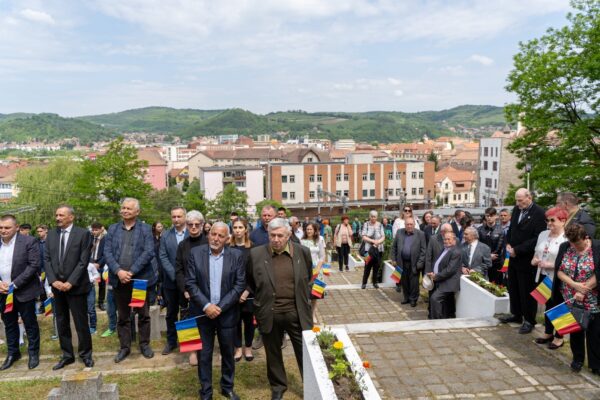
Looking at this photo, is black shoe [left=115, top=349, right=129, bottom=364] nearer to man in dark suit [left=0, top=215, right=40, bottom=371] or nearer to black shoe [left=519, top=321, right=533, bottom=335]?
man in dark suit [left=0, top=215, right=40, bottom=371]

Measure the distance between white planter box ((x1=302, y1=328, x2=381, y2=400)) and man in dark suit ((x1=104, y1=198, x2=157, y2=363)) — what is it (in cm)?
241

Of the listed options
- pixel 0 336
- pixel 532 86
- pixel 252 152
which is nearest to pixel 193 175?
pixel 252 152

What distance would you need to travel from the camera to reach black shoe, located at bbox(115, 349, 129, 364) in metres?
5.81

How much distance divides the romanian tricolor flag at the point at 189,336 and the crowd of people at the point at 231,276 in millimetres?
79

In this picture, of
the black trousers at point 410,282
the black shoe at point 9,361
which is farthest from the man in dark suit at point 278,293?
the black trousers at point 410,282

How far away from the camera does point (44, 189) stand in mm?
43500

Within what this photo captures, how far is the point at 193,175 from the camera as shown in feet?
361

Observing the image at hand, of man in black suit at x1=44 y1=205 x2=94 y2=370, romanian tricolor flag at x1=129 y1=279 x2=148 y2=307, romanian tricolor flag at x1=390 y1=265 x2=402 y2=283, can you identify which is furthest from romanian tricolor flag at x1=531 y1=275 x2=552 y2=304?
man in black suit at x1=44 y1=205 x2=94 y2=370

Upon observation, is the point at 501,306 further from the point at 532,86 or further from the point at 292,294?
the point at 532,86

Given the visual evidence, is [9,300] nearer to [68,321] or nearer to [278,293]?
[68,321]

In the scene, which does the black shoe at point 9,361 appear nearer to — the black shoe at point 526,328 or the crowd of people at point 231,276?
the crowd of people at point 231,276

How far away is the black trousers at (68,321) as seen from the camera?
18.5ft

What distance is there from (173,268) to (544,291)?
4.61m

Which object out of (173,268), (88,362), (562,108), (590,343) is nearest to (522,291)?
(590,343)
